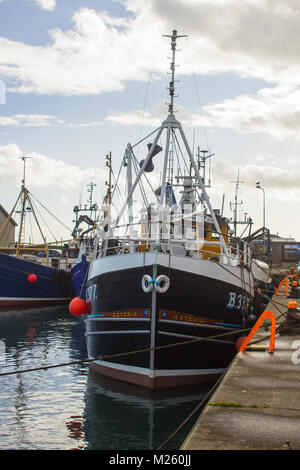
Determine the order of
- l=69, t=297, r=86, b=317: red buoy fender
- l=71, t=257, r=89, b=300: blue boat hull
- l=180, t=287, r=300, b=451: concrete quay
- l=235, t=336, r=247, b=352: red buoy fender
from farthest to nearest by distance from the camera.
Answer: l=71, t=257, r=89, b=300: blue boat hull → l=69, t=297, r=86, b=317: red buoy fender → l=235, t=336, r=247, b=352: red buoy fender → l=180, t=287, r=300, b=451: concrete quay

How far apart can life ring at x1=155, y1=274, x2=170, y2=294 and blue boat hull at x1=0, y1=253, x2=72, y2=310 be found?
23.0 m

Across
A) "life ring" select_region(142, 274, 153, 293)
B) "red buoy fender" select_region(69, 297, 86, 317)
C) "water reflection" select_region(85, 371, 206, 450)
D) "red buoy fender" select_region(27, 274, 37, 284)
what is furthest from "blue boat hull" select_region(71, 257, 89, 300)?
"life ring" select_region(142, 274, 153, 293)

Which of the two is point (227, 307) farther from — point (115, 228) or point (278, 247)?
point (278, 247)

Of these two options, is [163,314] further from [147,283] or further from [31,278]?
[31,278]

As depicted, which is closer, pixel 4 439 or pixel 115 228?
pixel 4 439

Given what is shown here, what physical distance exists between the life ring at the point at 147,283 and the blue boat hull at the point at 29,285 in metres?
22.7

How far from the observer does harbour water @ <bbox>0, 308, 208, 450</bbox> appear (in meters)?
8.73

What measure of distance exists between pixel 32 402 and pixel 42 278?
2490 centimetres

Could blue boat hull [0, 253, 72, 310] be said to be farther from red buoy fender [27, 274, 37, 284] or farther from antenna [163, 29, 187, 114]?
antenna [163, 29, 187, 114]

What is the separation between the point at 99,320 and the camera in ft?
42.7

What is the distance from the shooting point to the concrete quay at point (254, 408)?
18.1ft

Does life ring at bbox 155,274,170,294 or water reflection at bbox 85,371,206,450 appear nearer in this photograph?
water reflection at bbox 85,371,206,450

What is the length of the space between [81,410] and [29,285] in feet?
80.8
